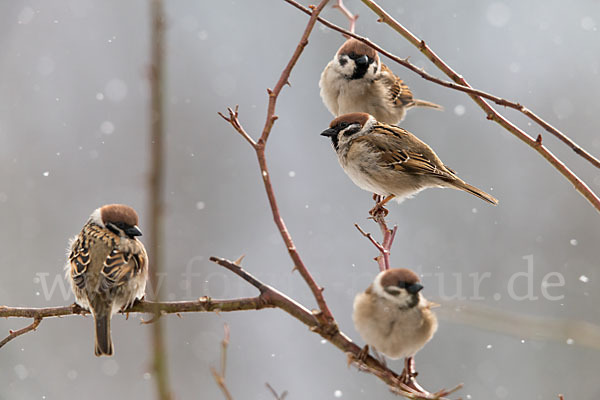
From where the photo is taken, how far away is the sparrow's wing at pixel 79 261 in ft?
12.2

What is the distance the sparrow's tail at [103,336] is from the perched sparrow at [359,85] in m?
2.23

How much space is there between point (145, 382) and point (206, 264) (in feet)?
5.53

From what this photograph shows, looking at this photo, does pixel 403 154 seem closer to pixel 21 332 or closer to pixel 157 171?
pixel 21 332

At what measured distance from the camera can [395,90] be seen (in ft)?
16.3

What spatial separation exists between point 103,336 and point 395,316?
1.67 metres

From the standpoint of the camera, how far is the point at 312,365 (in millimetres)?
9758

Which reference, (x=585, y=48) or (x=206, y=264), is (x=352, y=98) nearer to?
(x=206, y=264)

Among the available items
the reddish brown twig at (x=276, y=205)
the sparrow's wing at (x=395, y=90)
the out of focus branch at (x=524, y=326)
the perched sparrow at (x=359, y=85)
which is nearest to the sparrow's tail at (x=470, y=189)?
the perched sparrow at (x=359, y=85)

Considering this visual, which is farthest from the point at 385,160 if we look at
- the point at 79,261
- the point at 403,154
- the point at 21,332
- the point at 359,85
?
the point at 21,332

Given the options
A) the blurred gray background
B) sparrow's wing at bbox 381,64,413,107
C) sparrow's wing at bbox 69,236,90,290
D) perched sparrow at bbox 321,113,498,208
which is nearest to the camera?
sparrow's wing at bbox 69,236,90,290

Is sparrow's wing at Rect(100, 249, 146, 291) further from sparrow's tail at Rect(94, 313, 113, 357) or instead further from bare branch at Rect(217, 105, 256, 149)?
bare branch at Rect(217, 105, 256, 149)

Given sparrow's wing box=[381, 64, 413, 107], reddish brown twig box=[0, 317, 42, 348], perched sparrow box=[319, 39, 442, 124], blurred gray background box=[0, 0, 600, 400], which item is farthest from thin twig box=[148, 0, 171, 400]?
blurred gray background box=[0, 0, 600, 400]

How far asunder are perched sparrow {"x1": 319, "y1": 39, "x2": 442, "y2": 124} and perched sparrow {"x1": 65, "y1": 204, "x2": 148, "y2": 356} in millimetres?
1709

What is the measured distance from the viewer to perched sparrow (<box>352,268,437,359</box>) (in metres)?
2.62
